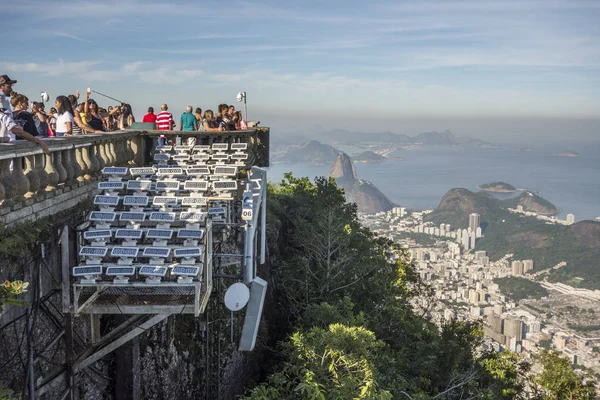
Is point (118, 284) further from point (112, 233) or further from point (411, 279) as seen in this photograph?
point (411, 279)

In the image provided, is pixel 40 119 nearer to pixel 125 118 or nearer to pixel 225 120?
pixel 125 118

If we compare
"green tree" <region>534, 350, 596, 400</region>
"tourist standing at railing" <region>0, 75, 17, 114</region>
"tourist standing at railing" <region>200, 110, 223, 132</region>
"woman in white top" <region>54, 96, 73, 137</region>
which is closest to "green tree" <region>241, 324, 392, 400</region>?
"woman in white top" <region>54, 96, 73, 137</region>

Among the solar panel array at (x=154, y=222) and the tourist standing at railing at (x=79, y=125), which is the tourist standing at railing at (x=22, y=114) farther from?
the tourist standing at railing at (x=79, y=125)

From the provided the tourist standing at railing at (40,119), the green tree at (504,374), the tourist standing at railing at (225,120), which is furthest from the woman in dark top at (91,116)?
the green tree at (504,374)

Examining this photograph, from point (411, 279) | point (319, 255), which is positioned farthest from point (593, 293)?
point (319, 255)

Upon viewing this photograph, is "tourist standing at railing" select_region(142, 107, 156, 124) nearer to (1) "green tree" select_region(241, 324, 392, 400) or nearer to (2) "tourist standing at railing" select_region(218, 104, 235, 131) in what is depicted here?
(2) "tourist standing at railing" select_region(218, 104, 235, 131)

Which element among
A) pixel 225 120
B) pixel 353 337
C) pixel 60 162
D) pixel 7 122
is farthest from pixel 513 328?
pixel 7 122

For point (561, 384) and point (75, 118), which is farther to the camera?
point (561, 384)

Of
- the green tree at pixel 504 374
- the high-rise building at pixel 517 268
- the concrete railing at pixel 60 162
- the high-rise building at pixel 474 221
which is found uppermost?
the concrete railing at pixel 60 162
